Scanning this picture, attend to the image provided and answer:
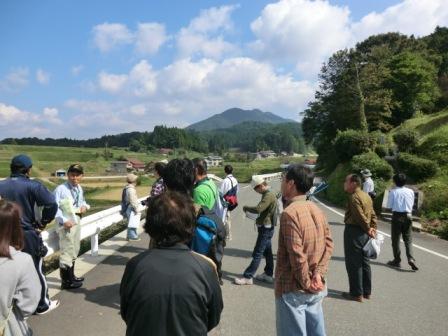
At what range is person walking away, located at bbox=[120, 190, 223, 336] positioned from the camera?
2293 millimetres

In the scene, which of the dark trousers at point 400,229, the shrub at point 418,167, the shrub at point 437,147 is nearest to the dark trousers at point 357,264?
the dark trousers at point 400,229

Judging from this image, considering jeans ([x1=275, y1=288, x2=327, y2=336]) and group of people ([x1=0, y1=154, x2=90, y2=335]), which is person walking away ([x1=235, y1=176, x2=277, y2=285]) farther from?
jeans ([x1=275, y1=288, x2=327, y2=336])

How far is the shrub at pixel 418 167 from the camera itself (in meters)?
18.2

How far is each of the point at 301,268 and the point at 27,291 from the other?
208cm

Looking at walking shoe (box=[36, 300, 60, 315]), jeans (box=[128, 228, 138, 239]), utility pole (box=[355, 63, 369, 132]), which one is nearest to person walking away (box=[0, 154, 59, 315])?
walking shoe (box=[36, 300, 60, 315])

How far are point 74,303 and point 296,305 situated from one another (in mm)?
3630

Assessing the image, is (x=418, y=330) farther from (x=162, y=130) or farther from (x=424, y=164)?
(x=162, y=130)

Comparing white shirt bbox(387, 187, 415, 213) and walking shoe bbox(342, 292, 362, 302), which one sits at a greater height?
white shirt bbox(387, 187, 415, 213)

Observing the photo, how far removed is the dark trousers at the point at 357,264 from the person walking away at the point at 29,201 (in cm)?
423

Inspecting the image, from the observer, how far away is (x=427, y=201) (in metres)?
15.5

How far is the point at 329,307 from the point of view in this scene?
5.87 meters

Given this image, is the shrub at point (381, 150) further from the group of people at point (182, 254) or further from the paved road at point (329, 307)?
the group of people at point (182, 254)

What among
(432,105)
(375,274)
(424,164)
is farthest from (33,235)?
(432,105)

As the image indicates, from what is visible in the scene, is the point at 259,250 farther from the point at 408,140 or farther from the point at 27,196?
the point at 408,140
